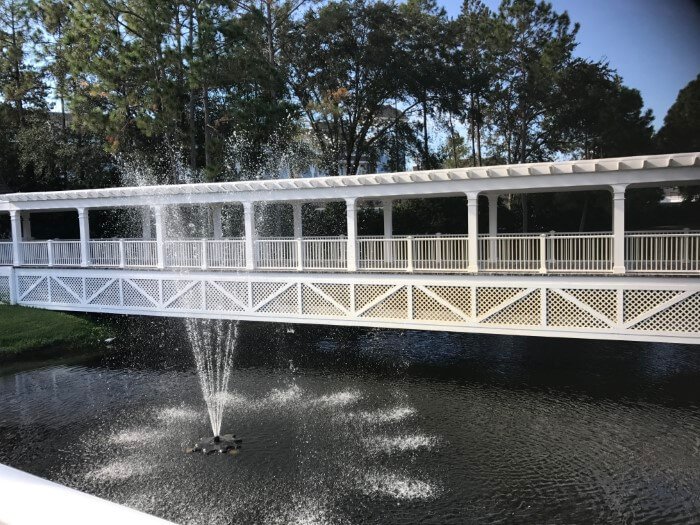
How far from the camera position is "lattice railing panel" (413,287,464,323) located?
12078 millimetres

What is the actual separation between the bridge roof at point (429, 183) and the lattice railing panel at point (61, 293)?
2234 mm

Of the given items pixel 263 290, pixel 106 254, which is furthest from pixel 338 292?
pixel 106 254

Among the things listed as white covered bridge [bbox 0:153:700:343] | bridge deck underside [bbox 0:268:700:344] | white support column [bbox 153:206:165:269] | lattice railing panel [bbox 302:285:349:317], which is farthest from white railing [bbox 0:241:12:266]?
lattice railing panel [bbox 302:285:349:317]

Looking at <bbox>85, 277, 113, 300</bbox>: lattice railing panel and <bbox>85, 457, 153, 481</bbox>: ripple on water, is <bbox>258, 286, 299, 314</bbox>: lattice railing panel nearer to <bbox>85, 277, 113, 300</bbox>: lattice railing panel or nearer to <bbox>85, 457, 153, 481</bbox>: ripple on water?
<bbox>85, 277, 113, 300</bbox>: lattice railing panel

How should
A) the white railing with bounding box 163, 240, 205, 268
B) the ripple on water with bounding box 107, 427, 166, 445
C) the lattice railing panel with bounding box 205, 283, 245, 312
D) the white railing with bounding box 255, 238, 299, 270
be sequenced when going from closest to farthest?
the ripple on water with bounding box 107, 427, 166, 445 < the white railing with bounding box 255, 238, 299, 270 < the lattice railing panel with bounding box 205, 283, 245, 312 < the white railing with bounding box 163, 240, 205, 268

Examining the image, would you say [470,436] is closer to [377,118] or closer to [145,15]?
[145,15]

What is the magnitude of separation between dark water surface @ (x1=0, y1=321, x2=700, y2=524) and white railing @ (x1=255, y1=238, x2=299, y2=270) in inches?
95.3

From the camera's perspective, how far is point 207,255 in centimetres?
1447

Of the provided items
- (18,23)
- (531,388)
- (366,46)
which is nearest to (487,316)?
(531,388)

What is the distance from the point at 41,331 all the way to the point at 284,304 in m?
6.91

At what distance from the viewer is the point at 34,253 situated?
17062 millimetres

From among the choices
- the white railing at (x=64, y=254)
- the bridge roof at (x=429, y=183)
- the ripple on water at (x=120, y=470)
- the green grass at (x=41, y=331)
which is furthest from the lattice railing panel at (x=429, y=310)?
the white railing at (x=64, y=254)

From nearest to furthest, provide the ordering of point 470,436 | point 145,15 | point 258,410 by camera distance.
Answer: point 470,436
point 258,410
point 145,15

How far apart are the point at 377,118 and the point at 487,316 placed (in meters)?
19.6
